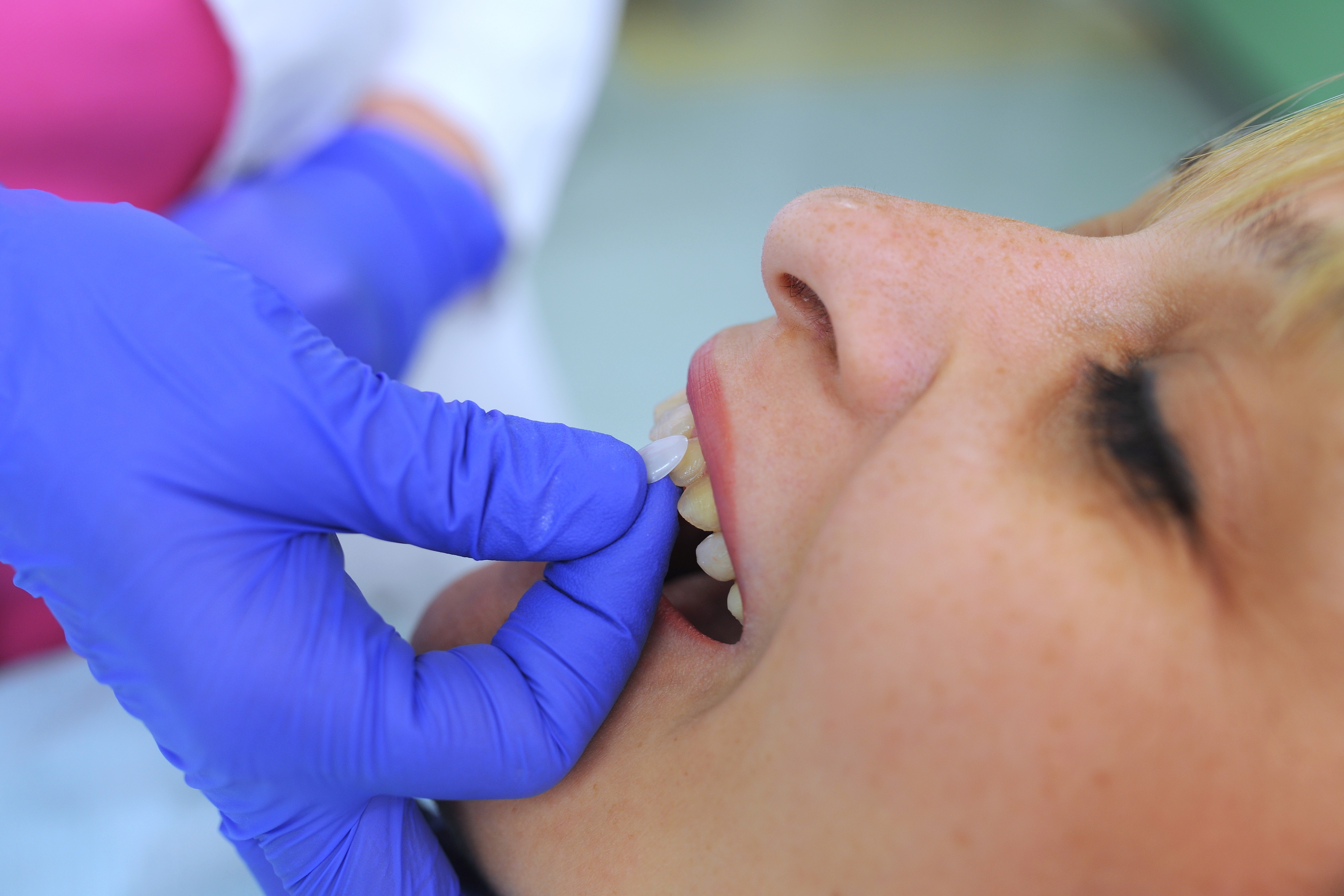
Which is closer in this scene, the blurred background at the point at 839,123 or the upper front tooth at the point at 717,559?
the upper front tooth at the point at 717,559

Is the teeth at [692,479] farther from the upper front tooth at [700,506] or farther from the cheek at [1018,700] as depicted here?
the cheek at [1018,700]

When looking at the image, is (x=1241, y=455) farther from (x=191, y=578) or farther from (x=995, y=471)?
(x=191, y=578)

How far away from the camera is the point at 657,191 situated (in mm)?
2451

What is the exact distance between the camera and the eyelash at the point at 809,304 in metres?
0.72

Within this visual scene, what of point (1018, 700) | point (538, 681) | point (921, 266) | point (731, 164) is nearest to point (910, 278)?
point (921, 266)

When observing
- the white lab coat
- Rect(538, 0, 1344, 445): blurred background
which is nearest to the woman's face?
the white lab coat

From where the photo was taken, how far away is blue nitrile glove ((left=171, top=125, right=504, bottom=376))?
1.20 meters

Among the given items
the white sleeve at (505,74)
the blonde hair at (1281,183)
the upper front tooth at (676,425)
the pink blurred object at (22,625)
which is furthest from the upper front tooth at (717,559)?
the white sleeve at (505,74)

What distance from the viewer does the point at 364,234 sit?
4.30 feet

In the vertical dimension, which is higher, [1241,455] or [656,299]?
[1241,455]

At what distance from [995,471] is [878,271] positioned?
0.61 ft

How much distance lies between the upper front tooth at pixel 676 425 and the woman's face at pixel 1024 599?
0.37ft

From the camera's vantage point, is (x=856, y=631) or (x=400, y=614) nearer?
(x=856, y=631)

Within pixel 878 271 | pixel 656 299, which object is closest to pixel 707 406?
pixel 878 271
